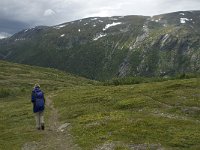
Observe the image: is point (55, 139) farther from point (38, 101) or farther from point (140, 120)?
point (140, 120)

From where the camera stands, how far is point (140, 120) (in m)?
45.5

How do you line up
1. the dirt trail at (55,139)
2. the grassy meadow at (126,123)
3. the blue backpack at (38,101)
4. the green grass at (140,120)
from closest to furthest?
1. the dirt trail at (55,139)
2. the grassy meadow at (126,123)
3. the green grass at (140,120)
4. the blue backpack at (38,101)

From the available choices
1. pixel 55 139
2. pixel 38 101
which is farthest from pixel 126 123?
pixel 38 101

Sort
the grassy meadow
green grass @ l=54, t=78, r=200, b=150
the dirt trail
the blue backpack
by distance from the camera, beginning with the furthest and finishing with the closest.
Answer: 1. the blue backpack
2. green grass @ l=54, t=78, r=200, b=150
3. the grassy meadow
4. the dirt trail

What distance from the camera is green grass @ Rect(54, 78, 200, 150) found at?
36938 mm

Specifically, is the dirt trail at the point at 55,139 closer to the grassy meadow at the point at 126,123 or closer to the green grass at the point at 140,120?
the grassy meadow at the point at 126,123

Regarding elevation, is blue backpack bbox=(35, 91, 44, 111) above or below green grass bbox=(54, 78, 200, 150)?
above

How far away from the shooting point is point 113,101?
64.6 meters

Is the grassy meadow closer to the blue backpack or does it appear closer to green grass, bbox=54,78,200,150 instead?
green grass, bbox=54,78,200,150

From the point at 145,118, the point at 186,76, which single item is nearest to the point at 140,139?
the point at 145,118

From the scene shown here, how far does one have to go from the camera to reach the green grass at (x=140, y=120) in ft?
121

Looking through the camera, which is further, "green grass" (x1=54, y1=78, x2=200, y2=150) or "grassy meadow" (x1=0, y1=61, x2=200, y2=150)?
"green grass" (x1=54, y1=78, x2=200, y2=150)

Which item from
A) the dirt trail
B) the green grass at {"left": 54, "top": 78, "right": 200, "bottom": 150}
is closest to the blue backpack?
the dirt trail

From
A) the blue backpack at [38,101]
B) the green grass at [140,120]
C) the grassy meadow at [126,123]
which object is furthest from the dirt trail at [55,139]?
the blue backpack at [38,101]
